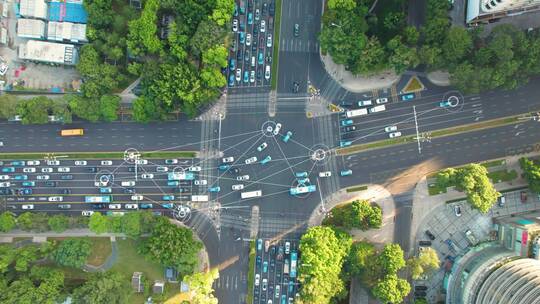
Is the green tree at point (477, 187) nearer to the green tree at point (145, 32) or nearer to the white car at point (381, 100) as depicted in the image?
the white car at point (381, 100)

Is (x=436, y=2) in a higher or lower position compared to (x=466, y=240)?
higher

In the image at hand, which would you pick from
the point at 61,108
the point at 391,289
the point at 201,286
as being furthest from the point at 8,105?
the point at 391,289

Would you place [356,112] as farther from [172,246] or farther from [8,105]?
[8,105]

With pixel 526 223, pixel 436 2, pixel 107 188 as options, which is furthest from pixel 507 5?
pixel 107 188

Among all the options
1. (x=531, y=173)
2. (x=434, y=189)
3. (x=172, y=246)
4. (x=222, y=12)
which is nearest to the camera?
(x=172, y=246)

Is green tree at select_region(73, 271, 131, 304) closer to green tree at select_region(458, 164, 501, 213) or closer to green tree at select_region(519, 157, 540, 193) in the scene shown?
green tree at select_region(458, 164, 501, 213)

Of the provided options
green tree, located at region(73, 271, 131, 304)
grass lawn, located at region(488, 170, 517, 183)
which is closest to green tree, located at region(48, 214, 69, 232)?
green tree, located at region(73, 271, 131, 304)

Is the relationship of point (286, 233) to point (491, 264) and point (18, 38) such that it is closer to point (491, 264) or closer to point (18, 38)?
point (491, 264)
